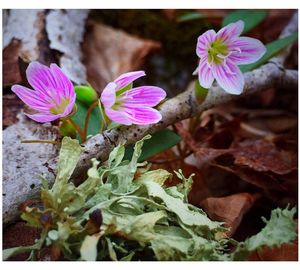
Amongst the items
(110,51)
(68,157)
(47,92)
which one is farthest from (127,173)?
(110,51)

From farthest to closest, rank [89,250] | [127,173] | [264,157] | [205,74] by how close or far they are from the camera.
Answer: [264,157] → [205,74] → [127,173] → [89,250]

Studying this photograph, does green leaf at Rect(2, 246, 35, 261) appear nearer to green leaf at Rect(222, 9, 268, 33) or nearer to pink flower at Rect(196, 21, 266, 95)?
pink flower at Rect(196, 21, 266, 95)

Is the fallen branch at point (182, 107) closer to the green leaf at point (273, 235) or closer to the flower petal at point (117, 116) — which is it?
the flower petal at point (117, 116)

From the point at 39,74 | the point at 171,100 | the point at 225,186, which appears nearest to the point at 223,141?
the point at 225,186

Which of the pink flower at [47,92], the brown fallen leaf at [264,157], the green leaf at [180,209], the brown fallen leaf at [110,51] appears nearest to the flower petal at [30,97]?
the pink flower at [47,92]

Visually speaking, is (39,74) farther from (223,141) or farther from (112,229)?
(223,141)

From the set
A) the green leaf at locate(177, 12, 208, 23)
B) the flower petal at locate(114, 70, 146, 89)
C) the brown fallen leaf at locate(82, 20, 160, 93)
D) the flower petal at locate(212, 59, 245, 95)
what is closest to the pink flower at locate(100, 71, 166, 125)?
the flower petal at locate(114, 70, 146, 89)

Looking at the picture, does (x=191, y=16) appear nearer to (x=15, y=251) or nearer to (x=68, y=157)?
(x=68, y=157)
